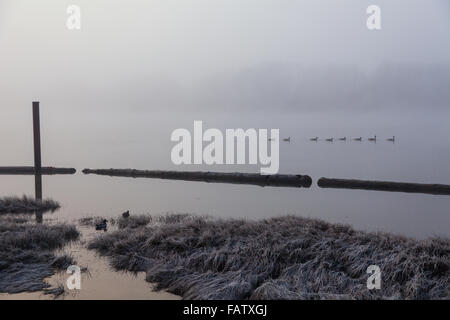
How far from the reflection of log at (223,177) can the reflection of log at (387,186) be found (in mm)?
946

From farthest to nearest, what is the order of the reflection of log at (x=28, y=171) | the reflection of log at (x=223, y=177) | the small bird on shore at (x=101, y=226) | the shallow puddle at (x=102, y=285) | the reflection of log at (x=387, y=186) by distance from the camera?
the reflection of log at (x=28, y=171)
the reflection of log at (x=223, y=177)
the reflection of log at (x=387, y=186)
the small bird on shore at (x=101, y=226)
the shallow puddle at (x=102, y=285)

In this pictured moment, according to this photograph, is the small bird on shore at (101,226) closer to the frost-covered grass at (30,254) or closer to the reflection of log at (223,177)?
the frost-covered grass at (30,254)

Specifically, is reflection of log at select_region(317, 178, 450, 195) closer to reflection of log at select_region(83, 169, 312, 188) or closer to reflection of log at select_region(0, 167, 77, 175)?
reflection of log at select_region(83, 169, 312, 188)

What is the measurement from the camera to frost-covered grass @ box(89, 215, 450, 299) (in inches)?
221

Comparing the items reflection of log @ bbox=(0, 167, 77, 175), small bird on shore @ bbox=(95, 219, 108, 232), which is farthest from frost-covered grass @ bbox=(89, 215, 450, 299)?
reflection of log @ bbox=(0, 167, 77, 175)

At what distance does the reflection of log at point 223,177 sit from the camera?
18203 mm

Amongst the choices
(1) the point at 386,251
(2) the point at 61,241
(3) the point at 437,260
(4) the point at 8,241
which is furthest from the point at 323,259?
(4) the point at 8,241

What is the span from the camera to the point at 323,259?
6.56 meters

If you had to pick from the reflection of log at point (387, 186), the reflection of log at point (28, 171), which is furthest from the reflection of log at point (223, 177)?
the reflection of log at point (28, 171)

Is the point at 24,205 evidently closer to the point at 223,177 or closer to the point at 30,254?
the point at 30,254

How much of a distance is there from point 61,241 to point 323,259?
16.6ft

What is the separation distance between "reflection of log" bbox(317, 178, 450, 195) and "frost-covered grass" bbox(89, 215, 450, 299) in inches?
363

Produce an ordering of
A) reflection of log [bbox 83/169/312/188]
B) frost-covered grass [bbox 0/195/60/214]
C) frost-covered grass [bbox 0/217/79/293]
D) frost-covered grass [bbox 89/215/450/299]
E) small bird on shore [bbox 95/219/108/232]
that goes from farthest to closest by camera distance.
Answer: reflection of log [bbox 83/169/312/188]
frost-covered grass [bbox 0/195/60/214]
small bird on shore [bbox 95/219/108/232]
frost-covered grass [bbox 0/217/79/293]
frost-covered grass [bbox 89/215/450/299]

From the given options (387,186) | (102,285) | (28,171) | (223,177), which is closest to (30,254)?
(102,285)
